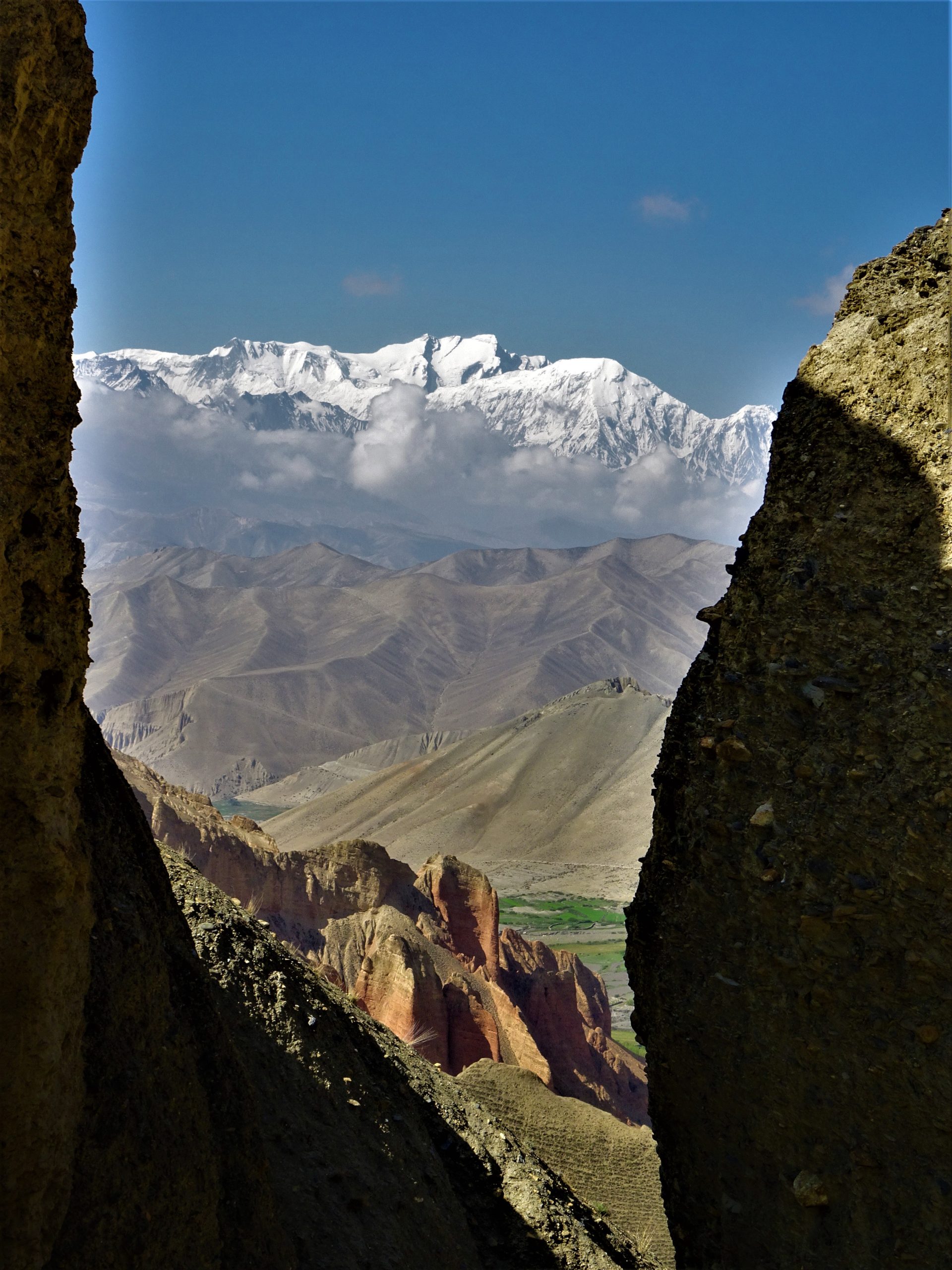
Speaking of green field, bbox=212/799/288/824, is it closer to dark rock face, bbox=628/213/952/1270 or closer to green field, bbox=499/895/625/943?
green field, bbox=499/895/625/943

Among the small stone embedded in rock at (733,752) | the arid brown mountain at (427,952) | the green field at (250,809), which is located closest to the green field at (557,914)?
the arid brown mountain at (427,952)

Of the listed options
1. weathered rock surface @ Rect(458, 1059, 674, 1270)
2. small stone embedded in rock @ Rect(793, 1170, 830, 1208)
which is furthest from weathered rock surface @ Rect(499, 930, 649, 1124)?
small stone embedded in rock @ Rect(793, 1170, 830, 1208)

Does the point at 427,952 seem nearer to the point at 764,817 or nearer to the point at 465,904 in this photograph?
the point at 465,904

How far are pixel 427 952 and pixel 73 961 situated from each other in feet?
92.0

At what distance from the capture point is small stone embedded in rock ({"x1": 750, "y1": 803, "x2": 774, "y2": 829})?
847cm

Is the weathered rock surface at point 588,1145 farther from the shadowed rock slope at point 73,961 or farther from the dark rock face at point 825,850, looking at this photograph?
the dark rock face at point 825,850

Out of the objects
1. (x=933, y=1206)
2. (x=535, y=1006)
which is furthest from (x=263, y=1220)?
(x=535, y=1006)

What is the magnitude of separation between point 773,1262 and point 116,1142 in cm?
482

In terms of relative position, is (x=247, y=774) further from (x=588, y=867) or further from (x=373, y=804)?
(x=588, y=867)

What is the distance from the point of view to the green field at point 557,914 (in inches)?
3093

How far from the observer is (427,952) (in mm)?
33188

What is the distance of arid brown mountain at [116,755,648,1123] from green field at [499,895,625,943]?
30048mm

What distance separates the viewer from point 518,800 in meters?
108

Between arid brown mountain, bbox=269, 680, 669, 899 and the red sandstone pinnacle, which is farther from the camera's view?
arid brown mountain, bbox=269, 680, 669, 899
